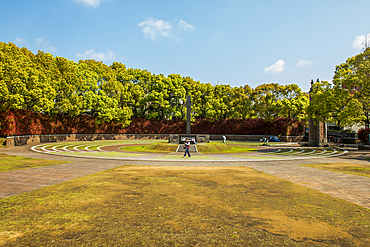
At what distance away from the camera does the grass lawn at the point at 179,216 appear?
4.82 meters

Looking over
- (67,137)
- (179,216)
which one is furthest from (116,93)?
(179,216)

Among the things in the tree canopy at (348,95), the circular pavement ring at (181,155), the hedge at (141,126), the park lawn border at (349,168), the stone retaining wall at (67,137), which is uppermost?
the tree canopy at (348,95)

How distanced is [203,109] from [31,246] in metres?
58.3

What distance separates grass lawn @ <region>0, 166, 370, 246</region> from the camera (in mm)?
4820

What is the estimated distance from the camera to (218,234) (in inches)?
201

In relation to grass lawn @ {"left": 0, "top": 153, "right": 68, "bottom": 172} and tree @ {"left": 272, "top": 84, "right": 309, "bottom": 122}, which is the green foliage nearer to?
tree @ {"left": 272, "top": 84, "right": 309, "bottom": 122}

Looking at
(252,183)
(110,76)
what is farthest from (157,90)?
(252,183)

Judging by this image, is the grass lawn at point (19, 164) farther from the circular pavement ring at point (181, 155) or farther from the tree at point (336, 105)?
the tree at point (336, 105)

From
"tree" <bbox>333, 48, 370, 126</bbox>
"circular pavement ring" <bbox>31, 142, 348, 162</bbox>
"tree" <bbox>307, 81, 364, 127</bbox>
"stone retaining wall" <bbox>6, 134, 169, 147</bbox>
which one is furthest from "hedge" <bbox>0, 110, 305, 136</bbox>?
"tree" <bbox>333, 48, 370, 126</bbox>

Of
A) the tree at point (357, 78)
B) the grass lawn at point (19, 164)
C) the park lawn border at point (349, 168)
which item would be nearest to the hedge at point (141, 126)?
the grass lawn at point (19, 164)

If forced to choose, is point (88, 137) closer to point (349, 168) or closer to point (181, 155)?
point (181, 155)

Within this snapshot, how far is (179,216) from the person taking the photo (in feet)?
20.3

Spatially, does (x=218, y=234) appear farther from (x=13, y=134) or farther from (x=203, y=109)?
(x=203, y=109)

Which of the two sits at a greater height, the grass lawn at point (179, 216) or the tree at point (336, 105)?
the tree at point (336, 105)
